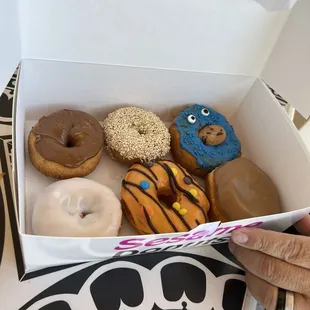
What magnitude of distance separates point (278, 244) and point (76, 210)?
1.61 feet

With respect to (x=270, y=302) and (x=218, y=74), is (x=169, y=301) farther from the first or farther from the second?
(x=218, y=74)

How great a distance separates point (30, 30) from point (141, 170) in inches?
17.9

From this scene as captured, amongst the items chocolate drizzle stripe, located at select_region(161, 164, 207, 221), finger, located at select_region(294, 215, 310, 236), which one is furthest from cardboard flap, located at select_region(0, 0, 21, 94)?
finger, located at select_region(294, 215, 310, 236)

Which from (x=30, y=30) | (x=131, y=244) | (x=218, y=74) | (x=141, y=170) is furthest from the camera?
(x=218, y=74)

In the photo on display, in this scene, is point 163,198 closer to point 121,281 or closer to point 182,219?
point 182,219

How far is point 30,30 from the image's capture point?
1.05 metres

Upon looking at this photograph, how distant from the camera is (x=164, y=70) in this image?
4.06 ft

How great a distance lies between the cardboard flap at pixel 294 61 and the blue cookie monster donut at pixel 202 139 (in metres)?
0.20

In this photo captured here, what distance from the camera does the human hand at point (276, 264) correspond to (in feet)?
3.12

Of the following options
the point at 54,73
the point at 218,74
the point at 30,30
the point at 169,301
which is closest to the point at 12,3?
the point at 30,30

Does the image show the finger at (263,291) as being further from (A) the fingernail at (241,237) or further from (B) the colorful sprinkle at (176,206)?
(B) the colorful sprinkle at (176,206)

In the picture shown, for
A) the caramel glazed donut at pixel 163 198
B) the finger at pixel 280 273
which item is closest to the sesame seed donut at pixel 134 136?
the caramel glazed donut at pixel 163 198

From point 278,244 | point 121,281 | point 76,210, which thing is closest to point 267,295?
point 278,244

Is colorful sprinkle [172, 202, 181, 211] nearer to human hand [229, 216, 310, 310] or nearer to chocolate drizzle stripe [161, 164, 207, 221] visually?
chocolate drizzle stripe [161, 164, 207, 221]
